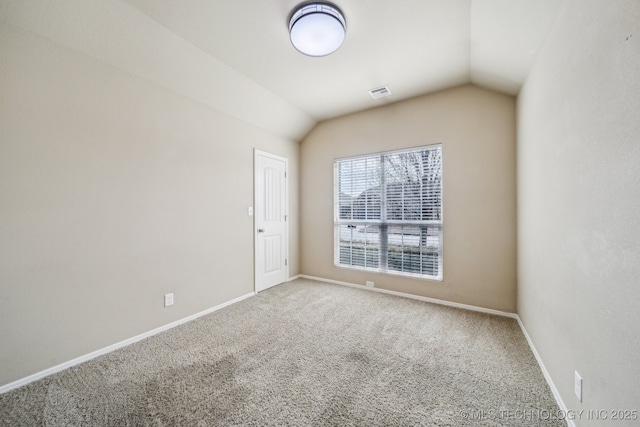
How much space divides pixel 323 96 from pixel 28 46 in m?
2.71

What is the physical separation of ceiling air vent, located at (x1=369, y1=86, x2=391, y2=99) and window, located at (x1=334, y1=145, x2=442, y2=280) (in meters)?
0.80

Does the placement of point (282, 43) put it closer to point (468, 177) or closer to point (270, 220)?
point (270, 220)

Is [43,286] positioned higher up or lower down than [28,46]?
lower down

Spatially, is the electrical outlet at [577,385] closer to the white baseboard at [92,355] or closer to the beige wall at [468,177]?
the beige wall at [468,177]

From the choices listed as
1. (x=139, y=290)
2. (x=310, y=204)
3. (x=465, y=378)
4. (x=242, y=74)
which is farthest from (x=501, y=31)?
(x=139, y=290)

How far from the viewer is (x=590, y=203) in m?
1.21

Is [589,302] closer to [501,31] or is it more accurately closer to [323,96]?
[501,31]

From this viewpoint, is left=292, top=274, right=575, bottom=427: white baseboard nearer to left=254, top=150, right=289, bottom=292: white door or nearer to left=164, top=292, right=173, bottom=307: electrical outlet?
left=254, top=150, right=289, bottom=292: white door

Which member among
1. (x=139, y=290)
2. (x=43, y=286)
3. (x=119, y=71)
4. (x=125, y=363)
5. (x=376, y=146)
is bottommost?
(x=125, y=363)

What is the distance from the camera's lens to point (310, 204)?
4371mm

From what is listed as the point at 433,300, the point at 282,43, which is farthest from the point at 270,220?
the point at 433,300

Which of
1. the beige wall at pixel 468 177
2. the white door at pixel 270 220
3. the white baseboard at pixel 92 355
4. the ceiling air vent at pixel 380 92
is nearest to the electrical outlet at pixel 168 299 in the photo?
the white baseboard at pixel 92 355

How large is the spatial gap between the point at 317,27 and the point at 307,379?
8.80 feet

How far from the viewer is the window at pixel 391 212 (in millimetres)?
3330
